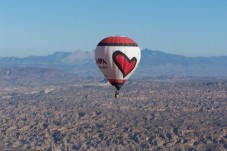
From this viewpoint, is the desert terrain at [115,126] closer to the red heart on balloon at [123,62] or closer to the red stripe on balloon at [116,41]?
the red heart on balloon at [123,62]

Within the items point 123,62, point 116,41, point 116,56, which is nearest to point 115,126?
point 123,62

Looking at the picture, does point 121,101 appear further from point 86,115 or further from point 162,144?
point 162,144

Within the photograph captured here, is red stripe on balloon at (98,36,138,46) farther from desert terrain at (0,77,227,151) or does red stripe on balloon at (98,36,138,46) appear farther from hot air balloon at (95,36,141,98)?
desert terrain at (0,77,227,151)

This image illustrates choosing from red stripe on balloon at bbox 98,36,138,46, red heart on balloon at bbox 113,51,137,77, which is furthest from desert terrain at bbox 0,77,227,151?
red stripe on balloon at bbox 98,36,138,46

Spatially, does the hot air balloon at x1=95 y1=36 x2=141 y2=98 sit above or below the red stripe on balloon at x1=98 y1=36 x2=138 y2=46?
below

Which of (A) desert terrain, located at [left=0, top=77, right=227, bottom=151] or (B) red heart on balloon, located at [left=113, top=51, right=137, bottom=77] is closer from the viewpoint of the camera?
(B) red heart on balloon, located at [left=113, top=51, right=137, bottom=77]

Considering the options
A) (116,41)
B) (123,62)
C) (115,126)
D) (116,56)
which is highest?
(116,41)

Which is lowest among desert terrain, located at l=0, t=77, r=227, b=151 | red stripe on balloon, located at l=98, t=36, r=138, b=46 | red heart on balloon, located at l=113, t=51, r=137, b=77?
desert terrain, located at l=0, t=77, r=227, b=151

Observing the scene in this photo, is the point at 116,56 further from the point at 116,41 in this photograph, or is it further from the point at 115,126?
the point at 115,126
